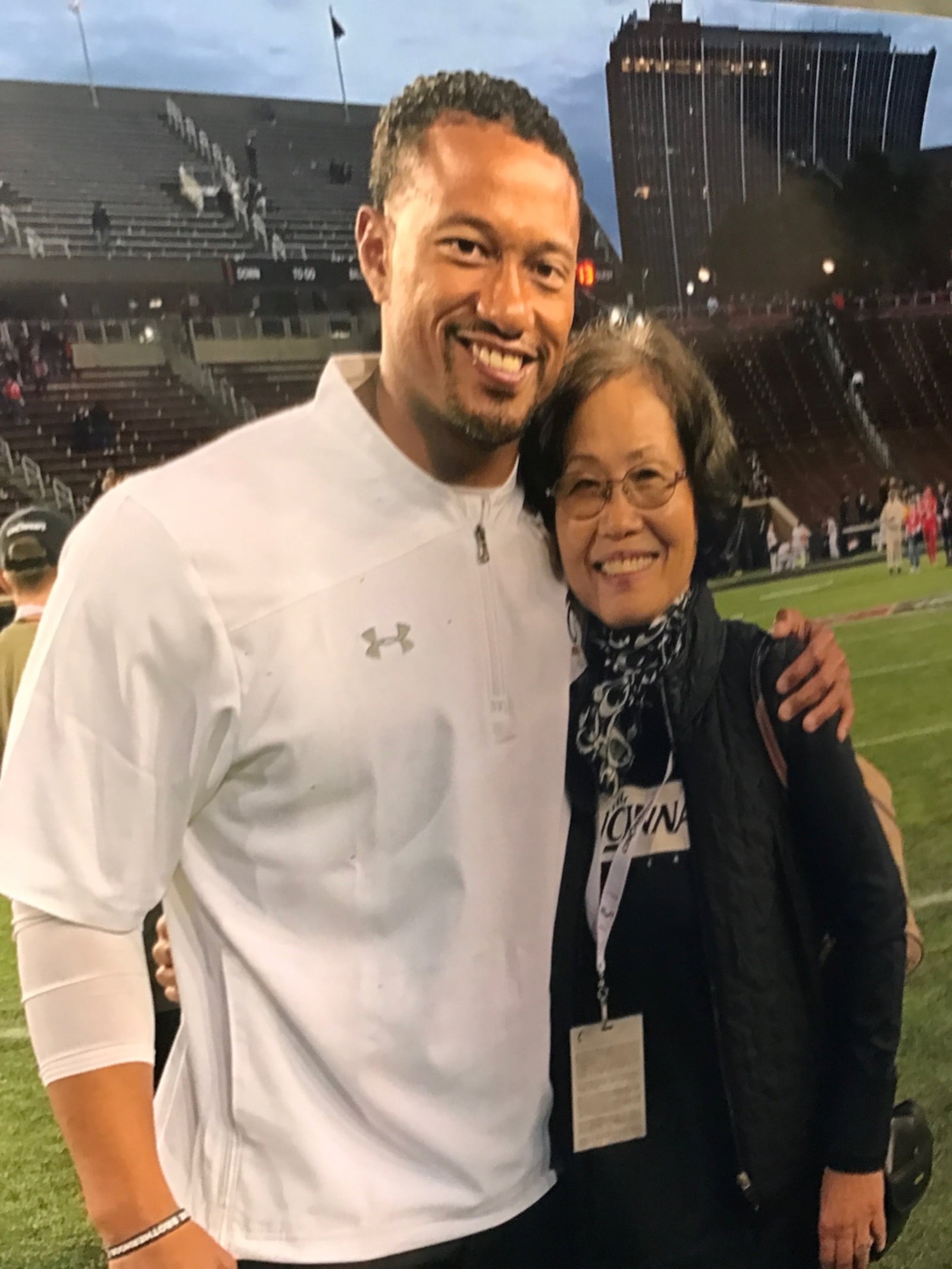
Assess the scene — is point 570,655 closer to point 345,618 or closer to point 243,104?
point 345,618

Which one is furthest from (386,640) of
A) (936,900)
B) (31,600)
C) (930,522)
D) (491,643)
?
(936,900)

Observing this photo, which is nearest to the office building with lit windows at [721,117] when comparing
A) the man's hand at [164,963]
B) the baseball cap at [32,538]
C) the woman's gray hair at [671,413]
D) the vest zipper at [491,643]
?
the woman's gray hair at [671,413]

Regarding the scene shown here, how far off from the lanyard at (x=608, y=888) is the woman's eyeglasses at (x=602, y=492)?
1.01 ft

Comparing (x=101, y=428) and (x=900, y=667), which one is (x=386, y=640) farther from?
(x=900, y=667)

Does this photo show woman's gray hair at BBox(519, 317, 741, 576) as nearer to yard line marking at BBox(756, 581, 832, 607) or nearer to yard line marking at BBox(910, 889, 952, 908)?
yard line marking at BBox(756, 581, 832, 607)

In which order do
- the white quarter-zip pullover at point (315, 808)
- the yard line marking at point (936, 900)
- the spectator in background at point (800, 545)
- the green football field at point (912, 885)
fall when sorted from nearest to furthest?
the white quarter-zip pullover at point (315, 808) < the green football field at point (912, 885) < the spectator in background at point (800, 545) < the yard line marking at point (936, 900)

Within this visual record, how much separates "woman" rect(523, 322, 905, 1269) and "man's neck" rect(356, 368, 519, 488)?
102 millimetres

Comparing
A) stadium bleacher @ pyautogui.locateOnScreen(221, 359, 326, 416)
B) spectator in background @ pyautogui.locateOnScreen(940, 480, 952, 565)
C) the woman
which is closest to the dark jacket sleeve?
the woman

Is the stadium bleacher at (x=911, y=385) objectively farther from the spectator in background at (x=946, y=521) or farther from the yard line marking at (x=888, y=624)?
the yard line marking at (x=888, y=624)

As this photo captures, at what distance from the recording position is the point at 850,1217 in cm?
124

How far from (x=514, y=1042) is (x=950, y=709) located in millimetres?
993

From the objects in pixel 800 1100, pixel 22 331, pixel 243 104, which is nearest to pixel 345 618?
pixel 22 331

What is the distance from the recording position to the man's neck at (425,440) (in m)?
1.11

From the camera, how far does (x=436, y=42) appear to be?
3.90 ft
